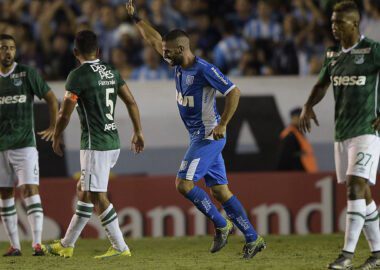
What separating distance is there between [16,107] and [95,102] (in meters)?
1.21

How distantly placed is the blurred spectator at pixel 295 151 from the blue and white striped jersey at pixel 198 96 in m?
4.59

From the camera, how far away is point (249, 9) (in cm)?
1593

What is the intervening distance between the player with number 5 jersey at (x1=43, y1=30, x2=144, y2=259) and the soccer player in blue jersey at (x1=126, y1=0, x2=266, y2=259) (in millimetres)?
589

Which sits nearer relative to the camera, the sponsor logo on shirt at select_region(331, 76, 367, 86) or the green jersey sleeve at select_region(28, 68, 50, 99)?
the sponsor logo on shirt at select_region(331, 76, 367, 86)

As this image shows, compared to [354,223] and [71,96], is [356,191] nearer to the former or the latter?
[354,223]

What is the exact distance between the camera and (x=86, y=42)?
30.2 feet

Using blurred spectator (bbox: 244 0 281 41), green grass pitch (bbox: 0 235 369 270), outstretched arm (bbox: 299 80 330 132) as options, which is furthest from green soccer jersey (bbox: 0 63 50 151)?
blurred spectator (bbox: 244 0 281 41)

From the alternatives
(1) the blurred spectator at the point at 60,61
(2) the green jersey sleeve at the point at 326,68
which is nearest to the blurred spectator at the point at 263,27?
(1) the blurred spectator at the point at 60,61

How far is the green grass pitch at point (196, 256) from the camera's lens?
8719mm

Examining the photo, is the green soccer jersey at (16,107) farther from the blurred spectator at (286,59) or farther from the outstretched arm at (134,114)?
the blurred spectator at (286,59)

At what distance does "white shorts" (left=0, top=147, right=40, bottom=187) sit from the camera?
1005 cm

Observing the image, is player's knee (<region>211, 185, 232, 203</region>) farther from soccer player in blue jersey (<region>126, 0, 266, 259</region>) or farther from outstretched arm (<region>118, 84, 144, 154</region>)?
outstretched arm (<region>118, 84, 144, 154</region>)

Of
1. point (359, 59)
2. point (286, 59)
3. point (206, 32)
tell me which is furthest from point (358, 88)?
point (206, 32)

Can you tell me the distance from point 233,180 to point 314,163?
4.42 ft
